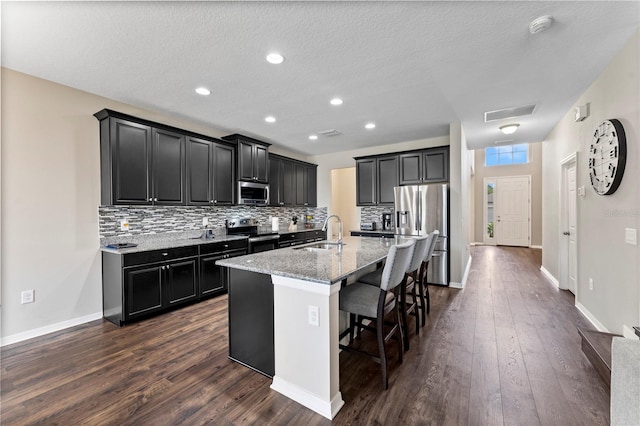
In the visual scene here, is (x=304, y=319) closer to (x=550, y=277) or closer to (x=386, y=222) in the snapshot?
(x=386, y=222)

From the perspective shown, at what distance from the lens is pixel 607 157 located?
2539 millimetres

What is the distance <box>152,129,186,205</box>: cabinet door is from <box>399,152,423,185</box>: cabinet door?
3.80m

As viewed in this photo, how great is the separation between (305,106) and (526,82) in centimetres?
249

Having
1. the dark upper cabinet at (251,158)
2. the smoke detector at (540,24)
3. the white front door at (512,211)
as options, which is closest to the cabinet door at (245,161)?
the dark upper cabinet at (251,158)

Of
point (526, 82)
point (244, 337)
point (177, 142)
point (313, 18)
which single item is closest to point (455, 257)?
point (526, 82)

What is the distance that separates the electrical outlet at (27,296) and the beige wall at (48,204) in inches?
1.4

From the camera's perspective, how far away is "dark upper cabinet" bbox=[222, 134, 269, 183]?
462 cm

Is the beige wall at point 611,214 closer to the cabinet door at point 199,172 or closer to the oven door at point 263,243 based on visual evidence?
the oven door at point 263,243

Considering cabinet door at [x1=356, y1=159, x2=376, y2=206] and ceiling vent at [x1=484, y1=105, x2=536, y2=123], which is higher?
ceiling vent at [x1=484, y1=105, x2=536, y2=123]

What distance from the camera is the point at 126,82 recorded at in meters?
2.86

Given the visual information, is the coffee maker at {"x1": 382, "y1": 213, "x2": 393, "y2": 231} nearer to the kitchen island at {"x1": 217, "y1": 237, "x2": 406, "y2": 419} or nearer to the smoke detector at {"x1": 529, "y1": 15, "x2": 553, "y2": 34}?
the kitchen island at {"x1": 217, "y1": 237, "x2": 406, "y2": 419}

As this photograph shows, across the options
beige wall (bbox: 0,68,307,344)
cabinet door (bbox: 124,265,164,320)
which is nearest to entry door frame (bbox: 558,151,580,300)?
cabinet door (bbox: 124,265,164,320)

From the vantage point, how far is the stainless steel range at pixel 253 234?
4.62 m

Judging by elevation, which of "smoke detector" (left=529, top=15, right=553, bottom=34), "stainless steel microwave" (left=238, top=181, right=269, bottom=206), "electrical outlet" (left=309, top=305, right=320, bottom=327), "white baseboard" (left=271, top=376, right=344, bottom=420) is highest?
"smoke detector" (left=529, top=15, right=553, bottom=34)
